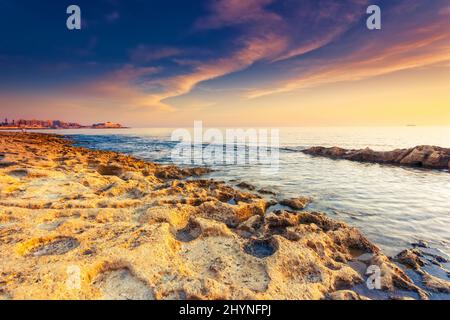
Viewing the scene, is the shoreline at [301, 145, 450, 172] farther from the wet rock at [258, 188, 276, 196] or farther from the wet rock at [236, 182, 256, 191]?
the wet rock at [236, 182, 256, 191]

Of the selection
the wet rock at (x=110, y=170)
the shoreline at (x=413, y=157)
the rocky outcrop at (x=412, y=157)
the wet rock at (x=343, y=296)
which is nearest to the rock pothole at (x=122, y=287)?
the wet rock at (x=343, y=296)

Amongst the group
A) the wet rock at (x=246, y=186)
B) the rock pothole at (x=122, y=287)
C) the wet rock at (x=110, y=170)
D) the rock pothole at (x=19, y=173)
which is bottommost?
the rock pothole at (x=122, y=287)

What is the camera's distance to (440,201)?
35.6 feet

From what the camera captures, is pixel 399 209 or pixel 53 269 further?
pixel 399 209

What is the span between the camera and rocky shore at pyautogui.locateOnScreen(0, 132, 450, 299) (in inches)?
145

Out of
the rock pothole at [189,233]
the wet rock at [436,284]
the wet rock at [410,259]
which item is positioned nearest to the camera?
the wet rock at [436,284]

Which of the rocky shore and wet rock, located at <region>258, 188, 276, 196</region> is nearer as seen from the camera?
the rocky shore

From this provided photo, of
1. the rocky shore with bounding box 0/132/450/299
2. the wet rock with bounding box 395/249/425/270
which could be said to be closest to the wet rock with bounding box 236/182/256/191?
the rocky shore with bounding box 0/132/450/299

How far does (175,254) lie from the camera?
15.4 ft

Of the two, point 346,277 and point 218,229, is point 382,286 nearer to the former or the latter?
point 346,277

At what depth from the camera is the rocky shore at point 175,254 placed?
145 inches

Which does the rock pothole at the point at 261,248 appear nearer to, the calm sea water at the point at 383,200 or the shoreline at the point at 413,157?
the calm sea water at the point at 383,200
